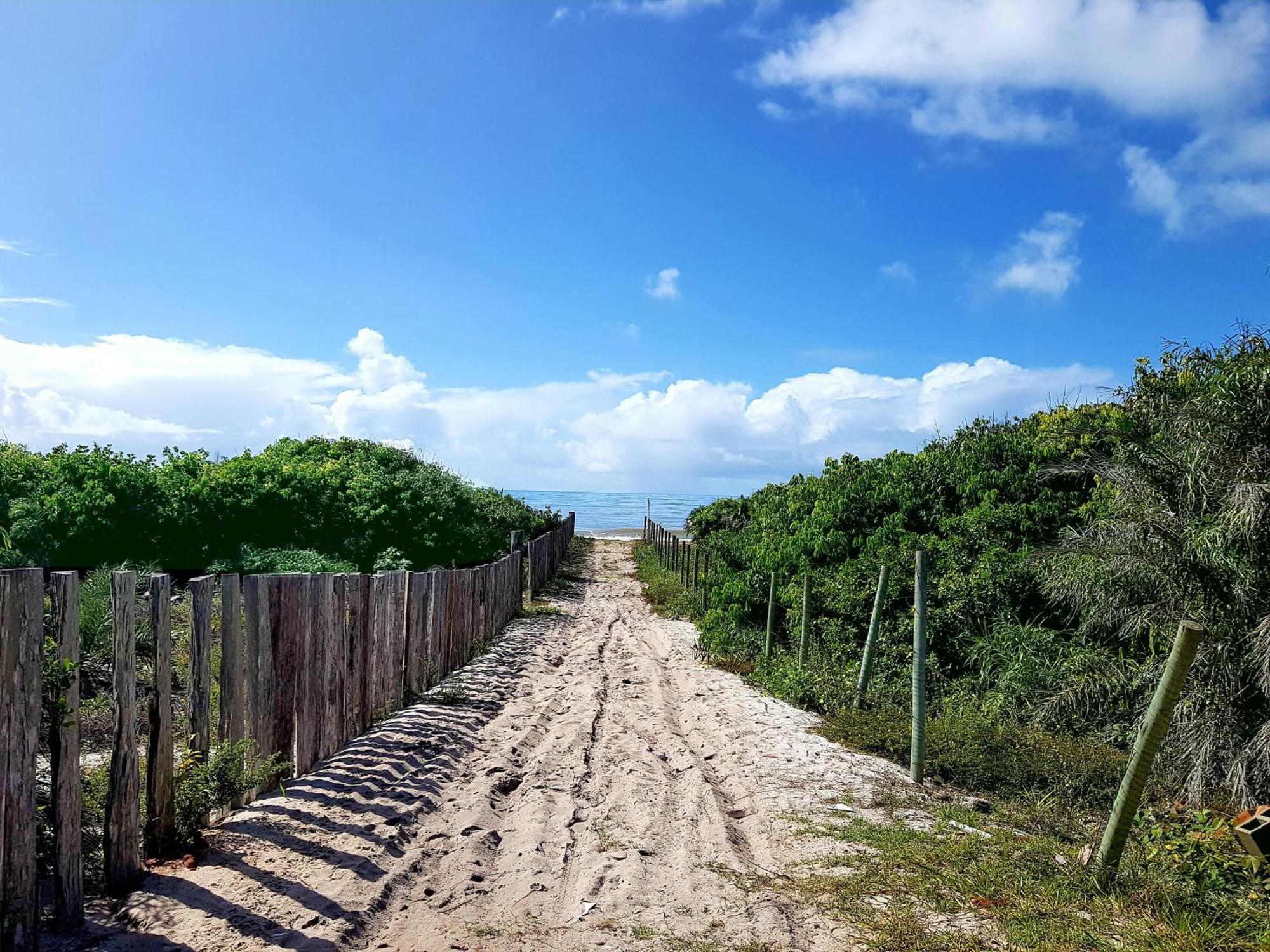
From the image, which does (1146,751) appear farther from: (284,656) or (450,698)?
(450,698)

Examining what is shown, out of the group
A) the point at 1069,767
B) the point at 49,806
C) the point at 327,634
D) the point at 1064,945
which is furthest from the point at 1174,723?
the point at 49,806

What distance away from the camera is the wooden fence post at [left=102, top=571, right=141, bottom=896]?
12.6 ft

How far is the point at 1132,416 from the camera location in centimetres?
827

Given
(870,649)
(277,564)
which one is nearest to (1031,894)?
(870,649)

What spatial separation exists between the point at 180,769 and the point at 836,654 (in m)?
7.97

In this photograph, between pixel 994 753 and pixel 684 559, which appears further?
pixel 684 559

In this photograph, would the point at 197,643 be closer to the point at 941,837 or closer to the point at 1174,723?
the point at 941,837

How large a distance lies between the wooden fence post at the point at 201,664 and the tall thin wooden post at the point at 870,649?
19.0 ft

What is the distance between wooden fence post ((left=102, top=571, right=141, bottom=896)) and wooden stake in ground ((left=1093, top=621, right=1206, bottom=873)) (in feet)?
15.4

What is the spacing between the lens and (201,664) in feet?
14.8

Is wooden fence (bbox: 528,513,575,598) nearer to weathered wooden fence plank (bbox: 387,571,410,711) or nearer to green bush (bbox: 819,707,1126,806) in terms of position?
weathered wooden fence plank (bbox: 387,571,410,711)

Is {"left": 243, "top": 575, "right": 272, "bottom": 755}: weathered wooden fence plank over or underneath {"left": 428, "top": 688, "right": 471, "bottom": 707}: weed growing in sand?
over

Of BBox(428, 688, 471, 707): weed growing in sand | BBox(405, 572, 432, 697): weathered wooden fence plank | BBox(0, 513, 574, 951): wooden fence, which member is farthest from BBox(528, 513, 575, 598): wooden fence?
BBox(0, 513, 574, 951): wooden fence

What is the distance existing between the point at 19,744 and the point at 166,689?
801 mm
